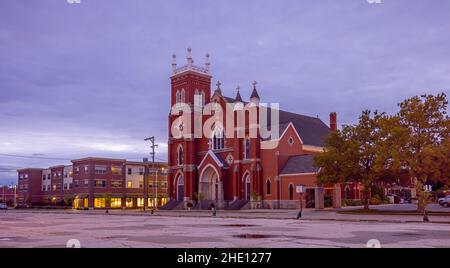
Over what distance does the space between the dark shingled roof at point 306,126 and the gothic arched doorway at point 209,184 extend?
→ 11715mm

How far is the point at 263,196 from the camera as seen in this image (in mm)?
69375

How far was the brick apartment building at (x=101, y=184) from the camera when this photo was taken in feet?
339

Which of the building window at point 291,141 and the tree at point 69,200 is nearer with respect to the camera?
the building window at point 291,141

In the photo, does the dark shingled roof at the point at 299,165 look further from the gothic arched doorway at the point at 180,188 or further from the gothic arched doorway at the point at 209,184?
the gothic arched doorway at the point at 180,188

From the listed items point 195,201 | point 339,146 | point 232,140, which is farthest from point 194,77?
point 339,146

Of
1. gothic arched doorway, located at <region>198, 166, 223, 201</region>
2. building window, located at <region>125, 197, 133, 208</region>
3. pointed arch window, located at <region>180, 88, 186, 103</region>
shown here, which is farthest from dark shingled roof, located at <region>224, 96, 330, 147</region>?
building window, located at <region>125, 197, 133, 208</region>

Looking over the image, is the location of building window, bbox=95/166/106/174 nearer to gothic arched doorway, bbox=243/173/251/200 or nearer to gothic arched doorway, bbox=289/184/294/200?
gothic arched doorway, bbox=243/173/251/200

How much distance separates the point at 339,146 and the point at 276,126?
69.2 feet

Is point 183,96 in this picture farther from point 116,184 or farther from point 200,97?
point 116,184

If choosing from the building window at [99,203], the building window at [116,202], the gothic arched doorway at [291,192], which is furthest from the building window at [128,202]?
the gothic arched doorway at [291,192]

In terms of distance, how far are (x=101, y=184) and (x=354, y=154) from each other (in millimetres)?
68371
